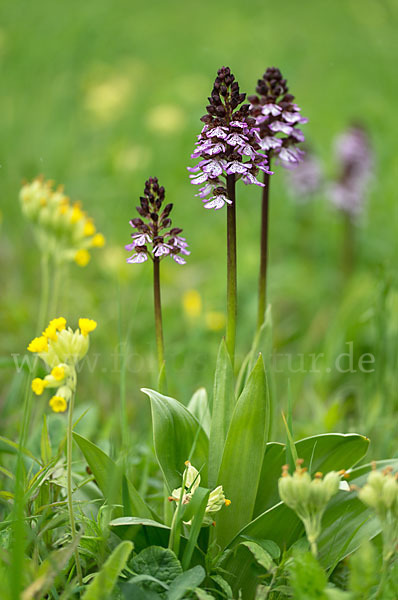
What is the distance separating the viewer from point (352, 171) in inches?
170

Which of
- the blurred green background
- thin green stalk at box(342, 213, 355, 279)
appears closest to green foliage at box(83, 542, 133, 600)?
the blurred green background

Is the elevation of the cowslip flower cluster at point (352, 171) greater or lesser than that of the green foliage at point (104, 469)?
greater

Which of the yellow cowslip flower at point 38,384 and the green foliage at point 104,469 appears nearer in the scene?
the yellow cowslip flower at point 38,384

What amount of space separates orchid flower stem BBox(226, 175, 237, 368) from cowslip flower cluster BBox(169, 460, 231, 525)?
0.31 m

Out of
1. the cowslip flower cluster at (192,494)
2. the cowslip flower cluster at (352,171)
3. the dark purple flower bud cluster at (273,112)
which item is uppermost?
the cowslip flower cluster at (352,171)

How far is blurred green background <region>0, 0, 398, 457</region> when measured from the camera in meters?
2.69

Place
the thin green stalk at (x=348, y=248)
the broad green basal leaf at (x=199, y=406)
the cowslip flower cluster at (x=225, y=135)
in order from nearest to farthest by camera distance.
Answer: the cowslip flower cluster at (x=225, y=135), the broad green basal leaf at (x=199, y=406), the thin green stalk at (x=348, y=248)

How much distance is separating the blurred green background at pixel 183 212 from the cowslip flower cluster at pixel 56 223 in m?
0.28

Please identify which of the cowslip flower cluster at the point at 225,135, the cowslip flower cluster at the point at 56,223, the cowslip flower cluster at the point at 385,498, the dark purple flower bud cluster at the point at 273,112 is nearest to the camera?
the cowslip flower cluster at the point at 385,498

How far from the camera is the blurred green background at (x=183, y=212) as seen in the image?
8.82 feet

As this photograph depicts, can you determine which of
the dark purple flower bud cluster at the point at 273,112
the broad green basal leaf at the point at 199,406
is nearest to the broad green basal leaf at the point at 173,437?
the broad green basal leaf at the point at 199,406

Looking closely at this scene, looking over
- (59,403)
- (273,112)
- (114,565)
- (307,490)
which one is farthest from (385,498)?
(273,112)

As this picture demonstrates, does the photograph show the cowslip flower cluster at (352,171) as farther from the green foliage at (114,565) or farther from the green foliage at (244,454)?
the green foliage at (114,565)

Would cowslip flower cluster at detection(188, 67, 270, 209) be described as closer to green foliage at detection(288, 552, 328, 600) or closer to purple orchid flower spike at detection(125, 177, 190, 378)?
purple orchid flower spike at detection(125, 177, 190, 378)
